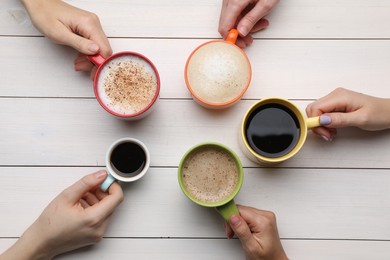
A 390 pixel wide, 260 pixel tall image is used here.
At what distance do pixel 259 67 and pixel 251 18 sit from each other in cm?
12

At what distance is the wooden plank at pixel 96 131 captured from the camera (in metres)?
1.01

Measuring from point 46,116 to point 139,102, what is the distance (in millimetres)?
260

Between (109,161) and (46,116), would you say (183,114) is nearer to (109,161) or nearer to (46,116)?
(109,161)

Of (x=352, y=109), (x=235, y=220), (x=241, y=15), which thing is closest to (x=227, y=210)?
(x=235, y=220)

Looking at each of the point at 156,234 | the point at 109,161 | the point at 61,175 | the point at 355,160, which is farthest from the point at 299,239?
the point at 61,175

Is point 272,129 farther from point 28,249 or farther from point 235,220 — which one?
point 28,249

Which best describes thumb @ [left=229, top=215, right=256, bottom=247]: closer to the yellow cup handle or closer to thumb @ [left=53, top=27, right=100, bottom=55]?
the yellow cup handle

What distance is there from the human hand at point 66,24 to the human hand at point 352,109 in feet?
1.69

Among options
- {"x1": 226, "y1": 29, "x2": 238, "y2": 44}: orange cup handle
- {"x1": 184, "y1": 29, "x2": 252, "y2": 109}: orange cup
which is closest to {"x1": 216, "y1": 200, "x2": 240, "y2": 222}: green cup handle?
{"x1": 184, "y1": 29, "x2": 252, "y2": 109}: orange cup

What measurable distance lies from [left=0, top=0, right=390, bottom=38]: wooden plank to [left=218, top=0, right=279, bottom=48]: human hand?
5 centimetres

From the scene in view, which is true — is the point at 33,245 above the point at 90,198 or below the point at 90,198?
below

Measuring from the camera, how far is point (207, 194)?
3.07 ft

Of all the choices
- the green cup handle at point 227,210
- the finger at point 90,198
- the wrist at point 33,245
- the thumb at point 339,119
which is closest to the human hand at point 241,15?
the thumb at point 339,119

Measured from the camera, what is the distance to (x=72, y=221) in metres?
0.90
